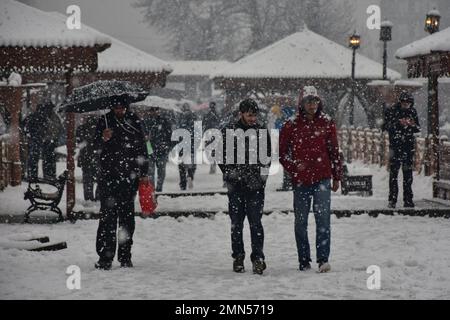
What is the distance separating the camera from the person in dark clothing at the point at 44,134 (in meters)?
16.2

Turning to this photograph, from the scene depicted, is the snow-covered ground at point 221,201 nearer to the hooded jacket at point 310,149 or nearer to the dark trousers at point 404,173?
the dark trousers at point 404,173

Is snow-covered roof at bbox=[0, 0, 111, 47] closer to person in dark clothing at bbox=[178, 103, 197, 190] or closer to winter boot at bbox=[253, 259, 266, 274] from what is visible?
winter boot at bbox=[253, 259, 266, 274]

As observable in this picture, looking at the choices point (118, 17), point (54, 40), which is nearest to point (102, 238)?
point (54, 40)

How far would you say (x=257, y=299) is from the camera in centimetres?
623

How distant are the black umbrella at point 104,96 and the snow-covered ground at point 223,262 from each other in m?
1.85

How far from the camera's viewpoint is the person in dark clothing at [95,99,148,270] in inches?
303

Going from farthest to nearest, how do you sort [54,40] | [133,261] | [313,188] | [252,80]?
[252,80] < [54,40] < [133,261] < [313,188]

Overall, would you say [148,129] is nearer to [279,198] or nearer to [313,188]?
[279,198]

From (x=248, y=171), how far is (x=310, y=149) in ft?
2.26

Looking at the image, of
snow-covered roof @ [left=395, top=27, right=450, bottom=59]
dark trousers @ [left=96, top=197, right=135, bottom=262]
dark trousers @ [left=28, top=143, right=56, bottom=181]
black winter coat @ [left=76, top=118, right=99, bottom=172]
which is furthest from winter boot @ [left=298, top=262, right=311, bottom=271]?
dark trousers @ [left=28, top=143, right=56, bottom=181]

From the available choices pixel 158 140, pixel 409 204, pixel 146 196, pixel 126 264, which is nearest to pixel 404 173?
pixel 409 204

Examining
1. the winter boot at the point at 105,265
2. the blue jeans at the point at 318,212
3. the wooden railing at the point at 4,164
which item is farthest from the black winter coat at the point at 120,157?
the wooden railing at the point at 4,164

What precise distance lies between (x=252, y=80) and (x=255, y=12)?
1163 inches

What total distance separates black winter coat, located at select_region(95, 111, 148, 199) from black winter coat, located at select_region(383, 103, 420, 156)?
5.32 metres
